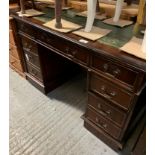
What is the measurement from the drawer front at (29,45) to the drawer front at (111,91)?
0.65 meters

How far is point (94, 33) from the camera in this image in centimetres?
99

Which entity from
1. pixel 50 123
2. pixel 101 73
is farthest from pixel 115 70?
pixel 50 123

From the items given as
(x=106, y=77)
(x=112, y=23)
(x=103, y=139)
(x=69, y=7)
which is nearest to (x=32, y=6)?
(x=69, y=7)

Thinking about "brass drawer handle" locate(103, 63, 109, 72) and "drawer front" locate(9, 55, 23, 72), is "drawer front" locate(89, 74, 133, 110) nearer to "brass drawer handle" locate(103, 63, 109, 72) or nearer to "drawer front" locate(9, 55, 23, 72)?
"brass drawer handle" locate(103, 63, 109, 72)

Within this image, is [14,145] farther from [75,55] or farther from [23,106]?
[75,55]

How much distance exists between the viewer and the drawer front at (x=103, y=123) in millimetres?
1120

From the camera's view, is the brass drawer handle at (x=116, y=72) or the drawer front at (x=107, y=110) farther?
the drawer front at (x=107, y=110)

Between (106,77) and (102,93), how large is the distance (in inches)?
5.9

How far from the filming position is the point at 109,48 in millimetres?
856

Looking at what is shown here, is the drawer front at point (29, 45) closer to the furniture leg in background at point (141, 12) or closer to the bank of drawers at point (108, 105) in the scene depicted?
the bank of drawers at point (108, 105)

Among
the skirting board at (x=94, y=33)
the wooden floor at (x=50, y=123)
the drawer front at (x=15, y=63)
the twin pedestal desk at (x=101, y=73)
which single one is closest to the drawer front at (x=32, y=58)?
the twin pedestal desk at (x=101, y=73)

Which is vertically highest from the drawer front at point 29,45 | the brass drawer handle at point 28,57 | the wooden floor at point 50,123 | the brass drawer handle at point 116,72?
the brass drawer handle at point 116,72

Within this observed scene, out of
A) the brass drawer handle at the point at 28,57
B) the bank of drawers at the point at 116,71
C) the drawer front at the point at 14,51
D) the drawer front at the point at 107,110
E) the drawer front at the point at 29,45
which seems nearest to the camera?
the bank of drawers at the point at 116,71

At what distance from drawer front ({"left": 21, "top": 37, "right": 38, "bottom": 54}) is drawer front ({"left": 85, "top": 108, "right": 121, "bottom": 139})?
2.31 feet
